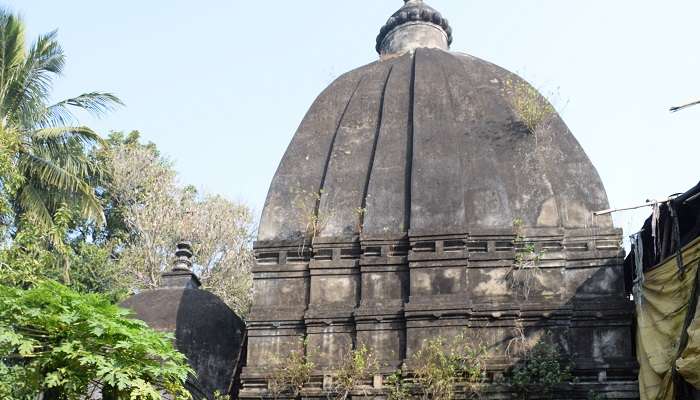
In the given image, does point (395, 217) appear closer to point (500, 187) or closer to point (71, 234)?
point (500, 187)

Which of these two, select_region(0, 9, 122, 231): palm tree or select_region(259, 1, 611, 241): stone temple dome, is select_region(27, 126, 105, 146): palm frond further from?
select_region(259, 1, 611, 241): stone temple dome

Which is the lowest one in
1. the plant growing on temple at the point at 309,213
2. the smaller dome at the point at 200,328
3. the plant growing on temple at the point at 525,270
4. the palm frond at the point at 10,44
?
the smaller dome at the point at 200,328

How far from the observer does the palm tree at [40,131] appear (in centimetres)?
1272

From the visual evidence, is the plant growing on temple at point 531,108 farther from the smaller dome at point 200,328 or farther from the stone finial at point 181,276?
the stone finial at point 181,276

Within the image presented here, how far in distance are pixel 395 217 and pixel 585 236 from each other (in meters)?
1.99

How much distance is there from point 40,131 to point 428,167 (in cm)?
674

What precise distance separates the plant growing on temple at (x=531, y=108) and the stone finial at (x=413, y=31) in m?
2.63

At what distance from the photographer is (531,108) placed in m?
9.92

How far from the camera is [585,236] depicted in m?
8.93

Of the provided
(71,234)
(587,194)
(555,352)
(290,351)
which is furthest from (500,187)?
(71,234)

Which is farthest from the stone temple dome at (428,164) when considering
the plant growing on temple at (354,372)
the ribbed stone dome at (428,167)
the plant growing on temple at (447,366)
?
the plant growing on temple at (354,372)

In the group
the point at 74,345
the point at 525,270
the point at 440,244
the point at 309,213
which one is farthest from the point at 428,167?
the point at 74,345

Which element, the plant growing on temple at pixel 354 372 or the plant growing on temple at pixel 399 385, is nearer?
the plant growing on temple at pixel 399 385

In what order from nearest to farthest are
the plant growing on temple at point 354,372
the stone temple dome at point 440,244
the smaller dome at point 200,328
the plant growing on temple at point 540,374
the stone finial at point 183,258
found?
the plant growing on temple at point 540,374, the plant growing on temple at point 354,372, the stone temple dome at point 440,244, the smaller dome at point 200,328, the stone finial at point 183,258
